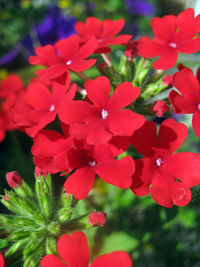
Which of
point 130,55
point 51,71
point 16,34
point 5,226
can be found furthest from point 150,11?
point 5,226

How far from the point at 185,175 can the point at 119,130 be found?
0.17m

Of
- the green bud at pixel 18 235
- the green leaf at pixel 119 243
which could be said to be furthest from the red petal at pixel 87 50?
the green leaf at pixel 119 243

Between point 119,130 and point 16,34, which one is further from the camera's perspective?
point 16,34

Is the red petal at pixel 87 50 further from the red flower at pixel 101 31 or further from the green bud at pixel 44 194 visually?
the green bud at pixel 44 194

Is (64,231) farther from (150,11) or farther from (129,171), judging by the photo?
(150,11)

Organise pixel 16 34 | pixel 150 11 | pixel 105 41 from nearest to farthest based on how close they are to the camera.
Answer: pixel 105 41 → pixel 16 34 → pixel 150 11

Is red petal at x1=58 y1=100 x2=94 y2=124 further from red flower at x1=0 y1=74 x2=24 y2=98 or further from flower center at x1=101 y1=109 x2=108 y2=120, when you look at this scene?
red flower at x1=0 y1=74 x2=24 y2=98

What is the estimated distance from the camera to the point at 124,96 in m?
0.65

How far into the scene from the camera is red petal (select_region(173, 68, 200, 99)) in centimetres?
66

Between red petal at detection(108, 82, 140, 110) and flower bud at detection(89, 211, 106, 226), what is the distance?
0.84 ft

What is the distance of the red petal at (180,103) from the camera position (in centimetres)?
66

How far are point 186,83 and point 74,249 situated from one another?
0.41 m

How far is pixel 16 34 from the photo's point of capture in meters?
2.43

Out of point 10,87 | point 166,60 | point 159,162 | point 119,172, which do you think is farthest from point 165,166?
point 10,87
